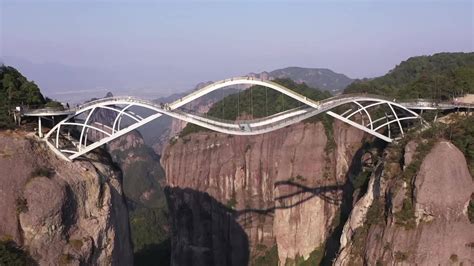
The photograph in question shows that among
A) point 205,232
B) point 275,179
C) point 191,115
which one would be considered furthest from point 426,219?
point 205,232

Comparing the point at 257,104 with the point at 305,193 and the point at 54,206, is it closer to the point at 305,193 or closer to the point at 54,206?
the point at 305,193

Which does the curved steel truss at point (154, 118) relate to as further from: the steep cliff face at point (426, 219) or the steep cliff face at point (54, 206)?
the steep cliff face at point (426, 219)

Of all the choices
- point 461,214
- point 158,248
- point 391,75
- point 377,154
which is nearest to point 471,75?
point 377,154

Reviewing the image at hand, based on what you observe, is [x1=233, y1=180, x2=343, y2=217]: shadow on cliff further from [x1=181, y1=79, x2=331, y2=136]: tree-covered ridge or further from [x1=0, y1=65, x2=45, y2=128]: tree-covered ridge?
[x1=0, y1=65, x2=45, y2=128]: tree-covered ridge

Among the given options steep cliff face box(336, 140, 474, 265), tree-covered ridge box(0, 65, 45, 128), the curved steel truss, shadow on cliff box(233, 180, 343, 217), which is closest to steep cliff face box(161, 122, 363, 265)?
shadow on cliff box(233, 180, 343, 217)

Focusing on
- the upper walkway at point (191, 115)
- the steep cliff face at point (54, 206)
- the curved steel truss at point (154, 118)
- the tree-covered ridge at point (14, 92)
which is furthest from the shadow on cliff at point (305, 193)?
the tree-covered ridge at point (14, 92)

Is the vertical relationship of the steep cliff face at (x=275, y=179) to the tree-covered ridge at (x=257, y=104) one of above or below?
below
